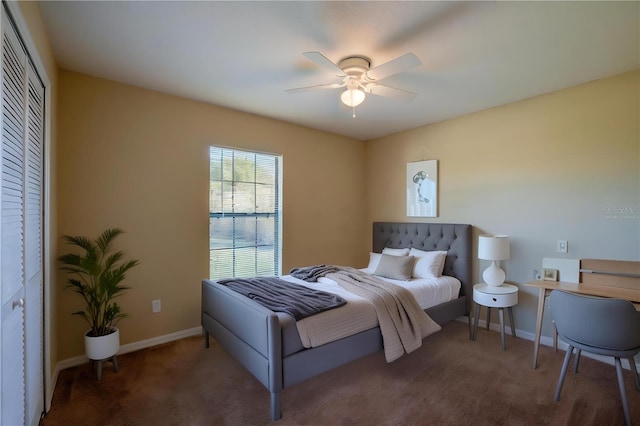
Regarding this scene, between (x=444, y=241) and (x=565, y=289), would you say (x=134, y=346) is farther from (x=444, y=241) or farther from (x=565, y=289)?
(x=565, y=289)

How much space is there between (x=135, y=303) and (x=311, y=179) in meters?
2.60

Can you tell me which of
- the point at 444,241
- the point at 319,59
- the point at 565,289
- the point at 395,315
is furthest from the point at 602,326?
the point at 319,59

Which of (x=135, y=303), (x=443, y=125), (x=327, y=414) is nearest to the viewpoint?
(x=327, y=414)

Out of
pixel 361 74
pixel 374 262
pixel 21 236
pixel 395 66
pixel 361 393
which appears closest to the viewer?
pixel 21 236

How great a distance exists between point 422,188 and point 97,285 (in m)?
3.79

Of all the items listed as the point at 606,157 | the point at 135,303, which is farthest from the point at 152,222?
the point at 606,157

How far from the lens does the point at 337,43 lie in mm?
2217

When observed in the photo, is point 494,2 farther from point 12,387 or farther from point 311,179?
point 12,387

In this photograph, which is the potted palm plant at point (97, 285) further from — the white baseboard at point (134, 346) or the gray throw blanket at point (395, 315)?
the gray throw blanket at point (395, 315)

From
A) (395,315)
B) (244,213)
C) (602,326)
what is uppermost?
(244,213)

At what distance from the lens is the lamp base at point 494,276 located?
3.23 metres

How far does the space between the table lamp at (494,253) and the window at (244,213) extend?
2463mm

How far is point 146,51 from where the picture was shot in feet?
7.75

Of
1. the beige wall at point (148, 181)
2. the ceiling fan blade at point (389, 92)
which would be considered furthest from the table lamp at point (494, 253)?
the beige wall at point (148, 181)
